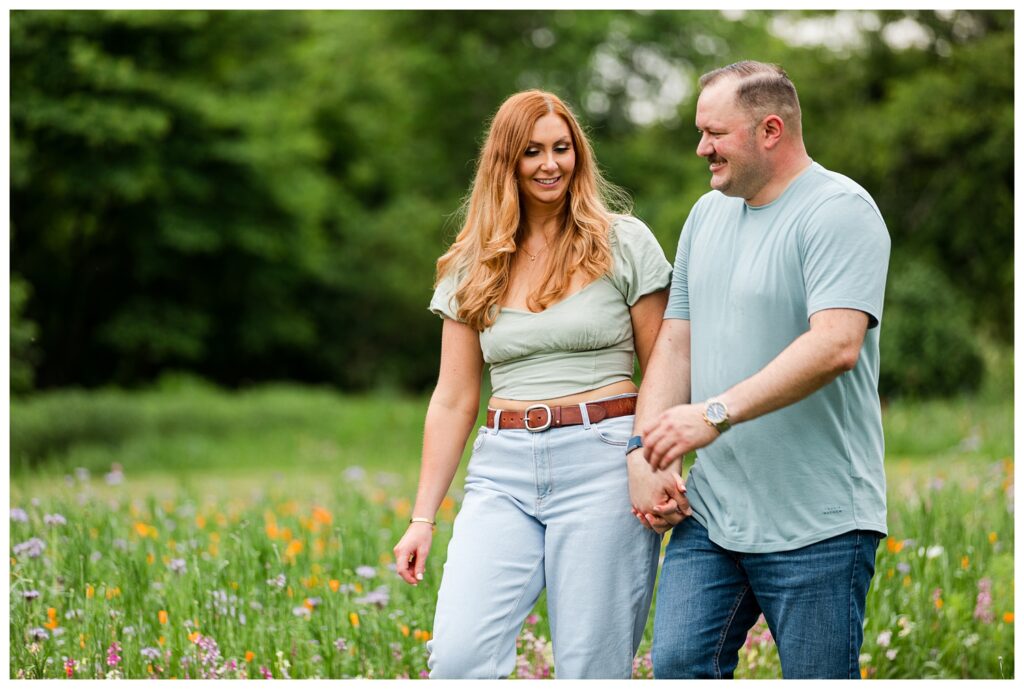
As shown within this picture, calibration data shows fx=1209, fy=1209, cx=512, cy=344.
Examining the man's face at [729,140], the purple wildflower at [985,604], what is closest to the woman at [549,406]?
the man's face at [729,140]

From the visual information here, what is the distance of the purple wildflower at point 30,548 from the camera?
4141 mm

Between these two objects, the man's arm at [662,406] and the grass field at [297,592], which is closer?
the man's arm at [662,406]

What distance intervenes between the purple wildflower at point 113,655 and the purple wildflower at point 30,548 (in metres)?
0.50

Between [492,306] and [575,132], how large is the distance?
52cm

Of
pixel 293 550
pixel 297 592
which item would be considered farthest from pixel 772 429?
pixel 293 550

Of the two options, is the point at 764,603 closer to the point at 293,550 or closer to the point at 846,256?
the point at 846,256

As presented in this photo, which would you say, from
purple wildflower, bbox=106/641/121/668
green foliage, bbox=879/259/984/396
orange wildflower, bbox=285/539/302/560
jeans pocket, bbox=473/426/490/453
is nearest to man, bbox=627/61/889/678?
jeans pocket, bbox=473/426/490/453

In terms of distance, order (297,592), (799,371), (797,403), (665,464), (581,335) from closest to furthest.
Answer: (799,371) → (665,464) → (797,403) → (581,335) → (297,592)

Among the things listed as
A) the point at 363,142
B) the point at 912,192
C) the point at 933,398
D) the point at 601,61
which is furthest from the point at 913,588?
the point at 363,142

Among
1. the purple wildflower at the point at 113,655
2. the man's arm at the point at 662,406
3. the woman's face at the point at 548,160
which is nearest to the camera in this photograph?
the man's arm at the point at 662,406

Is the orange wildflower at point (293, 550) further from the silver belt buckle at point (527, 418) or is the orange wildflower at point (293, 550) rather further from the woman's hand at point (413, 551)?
the silver belt buckle at point (527, 418)

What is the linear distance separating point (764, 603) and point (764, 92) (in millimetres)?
1213

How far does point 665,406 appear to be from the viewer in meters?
3.01

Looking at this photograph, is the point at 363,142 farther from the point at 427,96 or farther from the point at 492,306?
the point at 492,306
